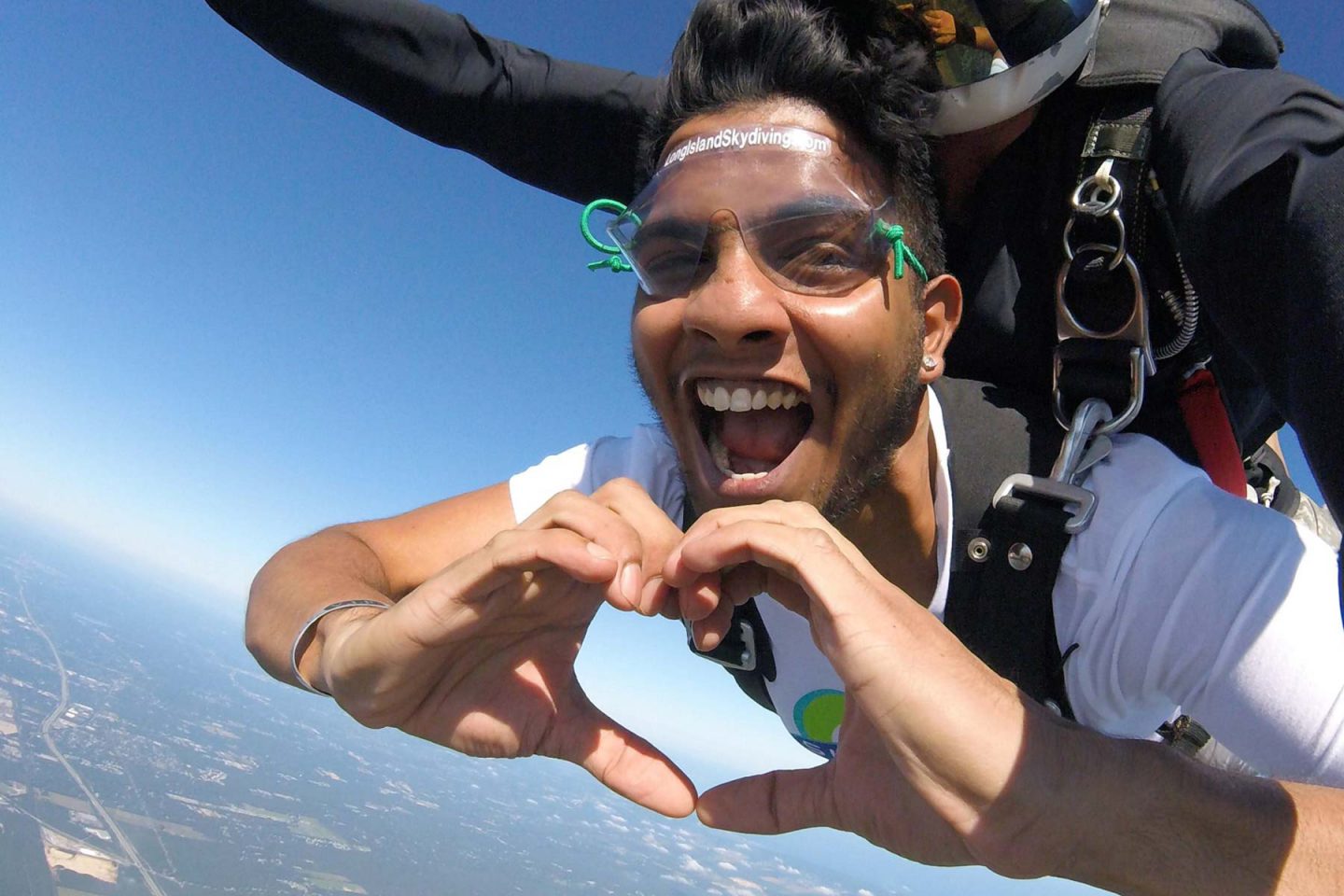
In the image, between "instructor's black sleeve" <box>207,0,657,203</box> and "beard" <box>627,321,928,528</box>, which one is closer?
"beard" <box>627,321,928,528</box>

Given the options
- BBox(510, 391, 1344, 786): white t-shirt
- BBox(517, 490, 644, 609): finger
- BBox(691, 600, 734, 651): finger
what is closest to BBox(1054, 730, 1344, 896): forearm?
BBox(510, 391, 1344, 786): white t-shirt

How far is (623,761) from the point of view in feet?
3.68

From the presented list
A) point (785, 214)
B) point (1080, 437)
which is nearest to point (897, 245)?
point (785, 214)

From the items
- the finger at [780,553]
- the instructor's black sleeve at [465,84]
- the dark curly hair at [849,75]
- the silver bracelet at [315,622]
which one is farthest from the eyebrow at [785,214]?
the silver bracelet at [315,622]

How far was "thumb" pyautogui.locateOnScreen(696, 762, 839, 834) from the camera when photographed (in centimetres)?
104

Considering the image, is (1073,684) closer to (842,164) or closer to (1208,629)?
(1208,629)

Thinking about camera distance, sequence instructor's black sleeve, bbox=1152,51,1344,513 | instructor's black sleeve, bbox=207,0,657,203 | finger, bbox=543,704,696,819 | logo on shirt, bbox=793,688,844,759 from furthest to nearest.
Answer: logo on shirt, bbox=793,688,844,759, instructor's black sleeve, bbox=207,0,657,203, finger, bbox=543,704,696,819, instructor's black sleeve, bbox=1152,51,1344,513

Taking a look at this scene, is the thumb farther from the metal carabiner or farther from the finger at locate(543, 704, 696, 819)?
the metal carabiner

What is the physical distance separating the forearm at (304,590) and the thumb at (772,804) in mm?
690

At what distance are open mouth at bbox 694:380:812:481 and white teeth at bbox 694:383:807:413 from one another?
0.02m

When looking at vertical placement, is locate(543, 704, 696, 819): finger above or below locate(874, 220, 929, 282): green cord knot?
below

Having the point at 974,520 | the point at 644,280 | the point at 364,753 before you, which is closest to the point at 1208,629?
the point at 974,520

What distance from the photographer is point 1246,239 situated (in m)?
0.83

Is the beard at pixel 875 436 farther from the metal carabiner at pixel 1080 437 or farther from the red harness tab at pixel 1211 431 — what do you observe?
the red harness tab at pixel 1211 431
